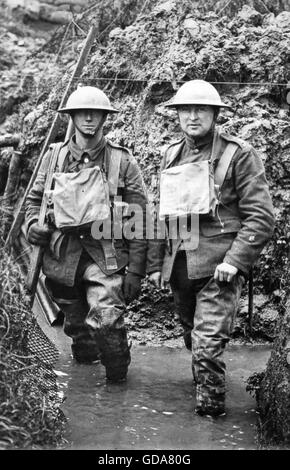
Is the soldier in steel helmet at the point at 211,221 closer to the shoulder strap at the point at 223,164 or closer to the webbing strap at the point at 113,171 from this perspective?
the shoulder strap at the point at 223,164

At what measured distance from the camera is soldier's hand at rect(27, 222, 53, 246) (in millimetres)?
5926

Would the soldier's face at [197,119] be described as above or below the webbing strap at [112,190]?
above

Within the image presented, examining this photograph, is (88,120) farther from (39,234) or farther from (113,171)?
(39,234)

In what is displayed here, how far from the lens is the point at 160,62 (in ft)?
26.6

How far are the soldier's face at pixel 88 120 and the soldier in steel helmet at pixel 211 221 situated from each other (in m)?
0.71

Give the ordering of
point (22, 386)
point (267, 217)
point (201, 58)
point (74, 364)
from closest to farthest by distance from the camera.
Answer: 1. point (22, 386)
2. point (267, 217)
3. point (74, 364)
4. point (201, 58)

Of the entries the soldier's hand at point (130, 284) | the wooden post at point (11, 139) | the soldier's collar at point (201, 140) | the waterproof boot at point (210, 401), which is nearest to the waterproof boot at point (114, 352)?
the soldier's hand at point (130, 284)

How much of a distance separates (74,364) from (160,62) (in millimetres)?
3623

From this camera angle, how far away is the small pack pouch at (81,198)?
5.65 metres


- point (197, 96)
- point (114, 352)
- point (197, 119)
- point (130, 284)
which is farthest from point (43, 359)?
point (197, 96)

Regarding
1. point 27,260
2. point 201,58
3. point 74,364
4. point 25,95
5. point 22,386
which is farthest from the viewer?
point 25,95

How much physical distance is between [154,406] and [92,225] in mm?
1485

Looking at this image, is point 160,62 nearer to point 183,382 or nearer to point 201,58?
point 201,58

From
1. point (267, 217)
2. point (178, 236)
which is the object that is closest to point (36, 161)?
point (178, 236)
